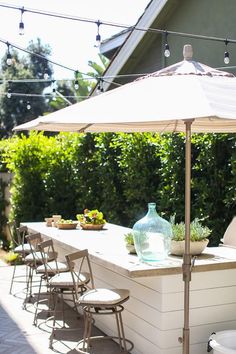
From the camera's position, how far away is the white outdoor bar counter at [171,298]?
4.11 meters

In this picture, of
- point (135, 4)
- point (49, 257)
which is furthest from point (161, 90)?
point (135, 4)

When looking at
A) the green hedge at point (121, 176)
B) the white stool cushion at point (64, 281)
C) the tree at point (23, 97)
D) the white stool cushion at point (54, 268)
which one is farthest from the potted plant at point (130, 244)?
the tree at point (23, 97)

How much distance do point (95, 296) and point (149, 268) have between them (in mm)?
599

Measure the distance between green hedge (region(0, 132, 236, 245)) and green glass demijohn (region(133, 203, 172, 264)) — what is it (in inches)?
63.8

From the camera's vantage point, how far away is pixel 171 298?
4145 millimetres

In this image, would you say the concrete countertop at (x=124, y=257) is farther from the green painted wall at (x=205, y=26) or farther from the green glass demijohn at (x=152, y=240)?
the green painted wall at (x=205, y=26)

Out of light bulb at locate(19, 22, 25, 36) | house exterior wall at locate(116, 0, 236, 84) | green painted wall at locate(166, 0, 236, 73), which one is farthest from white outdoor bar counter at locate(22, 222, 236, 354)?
green painted wall at locate(166, 0, 236, 73)

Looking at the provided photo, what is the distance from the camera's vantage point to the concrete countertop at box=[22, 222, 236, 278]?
3961 mm

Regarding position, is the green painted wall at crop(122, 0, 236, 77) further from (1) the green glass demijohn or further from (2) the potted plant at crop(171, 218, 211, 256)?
(1) the green glass demijohn

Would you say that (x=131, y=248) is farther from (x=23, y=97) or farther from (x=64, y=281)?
(x=23, y=97)

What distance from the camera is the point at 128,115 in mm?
3295

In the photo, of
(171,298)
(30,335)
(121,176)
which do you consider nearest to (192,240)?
(171,298)

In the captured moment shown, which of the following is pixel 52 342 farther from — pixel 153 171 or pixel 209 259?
pixel 153 171

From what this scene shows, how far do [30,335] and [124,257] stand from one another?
5.11 feet
